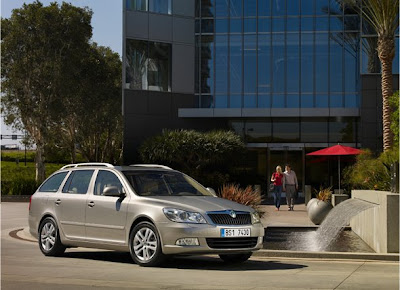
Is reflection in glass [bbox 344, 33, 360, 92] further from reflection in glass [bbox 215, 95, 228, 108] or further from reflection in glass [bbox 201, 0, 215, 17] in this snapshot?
reflection in glass [bbox 201, 0, 215, 17]

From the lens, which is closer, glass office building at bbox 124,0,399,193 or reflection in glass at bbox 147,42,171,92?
glass office building at bbox 124,0,399,193

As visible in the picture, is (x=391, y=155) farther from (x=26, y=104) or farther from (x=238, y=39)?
(x=26, y=104)

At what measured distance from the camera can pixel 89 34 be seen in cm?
5784

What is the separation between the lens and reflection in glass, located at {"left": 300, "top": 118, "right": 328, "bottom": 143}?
150ft

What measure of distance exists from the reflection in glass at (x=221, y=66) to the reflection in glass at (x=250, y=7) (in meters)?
1.93

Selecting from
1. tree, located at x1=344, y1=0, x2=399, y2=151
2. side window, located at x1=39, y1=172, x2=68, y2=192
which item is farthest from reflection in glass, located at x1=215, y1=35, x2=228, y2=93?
side window, located at x1=39, y1=172, x2=68, y2=192

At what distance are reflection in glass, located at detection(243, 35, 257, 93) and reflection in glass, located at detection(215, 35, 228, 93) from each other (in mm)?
1078

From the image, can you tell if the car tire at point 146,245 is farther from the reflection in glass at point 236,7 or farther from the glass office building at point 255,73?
the reflection in glass at point 236,7

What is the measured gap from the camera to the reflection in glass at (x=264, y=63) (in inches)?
1807

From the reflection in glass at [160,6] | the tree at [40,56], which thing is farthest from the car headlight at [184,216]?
the tree at [40,56]

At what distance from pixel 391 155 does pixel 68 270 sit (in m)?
16.8

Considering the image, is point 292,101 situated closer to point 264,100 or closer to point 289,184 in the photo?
point 264,100

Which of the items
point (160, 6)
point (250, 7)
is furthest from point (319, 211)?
point (160, 6)

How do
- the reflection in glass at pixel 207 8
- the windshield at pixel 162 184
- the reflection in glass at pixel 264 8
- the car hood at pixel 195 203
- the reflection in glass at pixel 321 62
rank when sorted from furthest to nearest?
the reflection in glass at pixel 207 8, the reflection in glass at pixel 264 8, the reflection in glass at pixel 321 62, the windshield at pixel 162 184, the car hood at pixel 195 203
